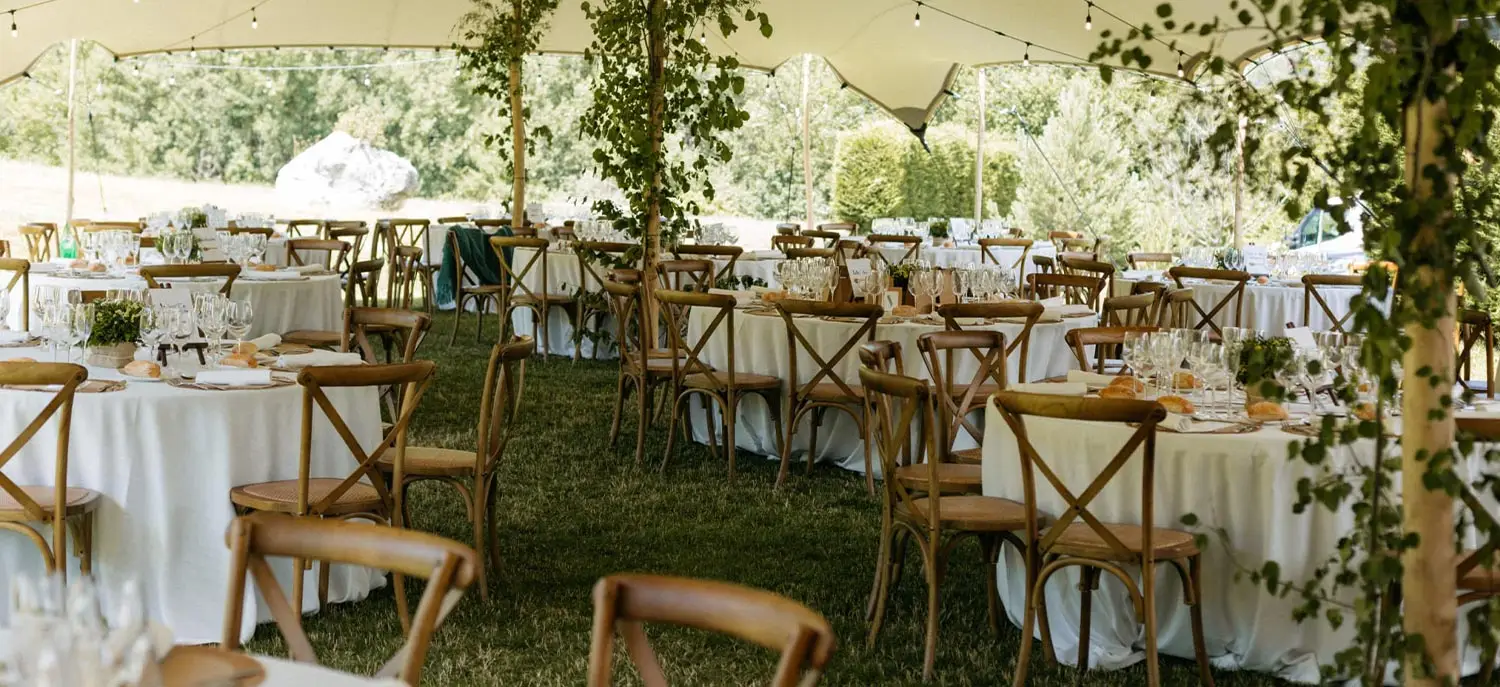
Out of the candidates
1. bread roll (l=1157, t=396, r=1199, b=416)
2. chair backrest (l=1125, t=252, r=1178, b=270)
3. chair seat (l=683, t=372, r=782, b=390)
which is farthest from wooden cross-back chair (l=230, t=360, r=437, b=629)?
chair backrest (l=1125, t=252, r=1178, b=270)

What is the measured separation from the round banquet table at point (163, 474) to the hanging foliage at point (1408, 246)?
2821 millimetres

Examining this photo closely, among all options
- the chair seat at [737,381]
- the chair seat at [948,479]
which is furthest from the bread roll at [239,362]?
the chair seat at [737,381]

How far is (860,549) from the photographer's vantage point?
18.0ft

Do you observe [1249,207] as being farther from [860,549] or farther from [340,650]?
[340,650]

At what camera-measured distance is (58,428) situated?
154 inches

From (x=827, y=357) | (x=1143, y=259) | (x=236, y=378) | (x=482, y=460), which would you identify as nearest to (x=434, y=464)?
(x=482, y=460)

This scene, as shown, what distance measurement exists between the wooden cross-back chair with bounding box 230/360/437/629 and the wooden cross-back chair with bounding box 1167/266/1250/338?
5.15 meters

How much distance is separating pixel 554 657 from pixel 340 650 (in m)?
0.61

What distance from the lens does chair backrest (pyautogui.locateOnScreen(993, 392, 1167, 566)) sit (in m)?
3.59

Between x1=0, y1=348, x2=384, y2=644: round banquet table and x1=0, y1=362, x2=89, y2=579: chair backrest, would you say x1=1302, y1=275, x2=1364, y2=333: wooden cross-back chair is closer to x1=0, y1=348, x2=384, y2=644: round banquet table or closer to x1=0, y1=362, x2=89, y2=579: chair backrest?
x1=0, y1=348, x2=384, y2=644: round banquet table

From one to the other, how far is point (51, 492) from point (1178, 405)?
3.10 metres

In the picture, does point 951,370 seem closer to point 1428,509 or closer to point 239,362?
point 239,362

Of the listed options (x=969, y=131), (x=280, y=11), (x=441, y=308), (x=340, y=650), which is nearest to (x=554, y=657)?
(x=340, y=650)

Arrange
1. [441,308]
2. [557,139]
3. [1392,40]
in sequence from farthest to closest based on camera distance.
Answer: [557,139] → [441,308] → [1392,40]
